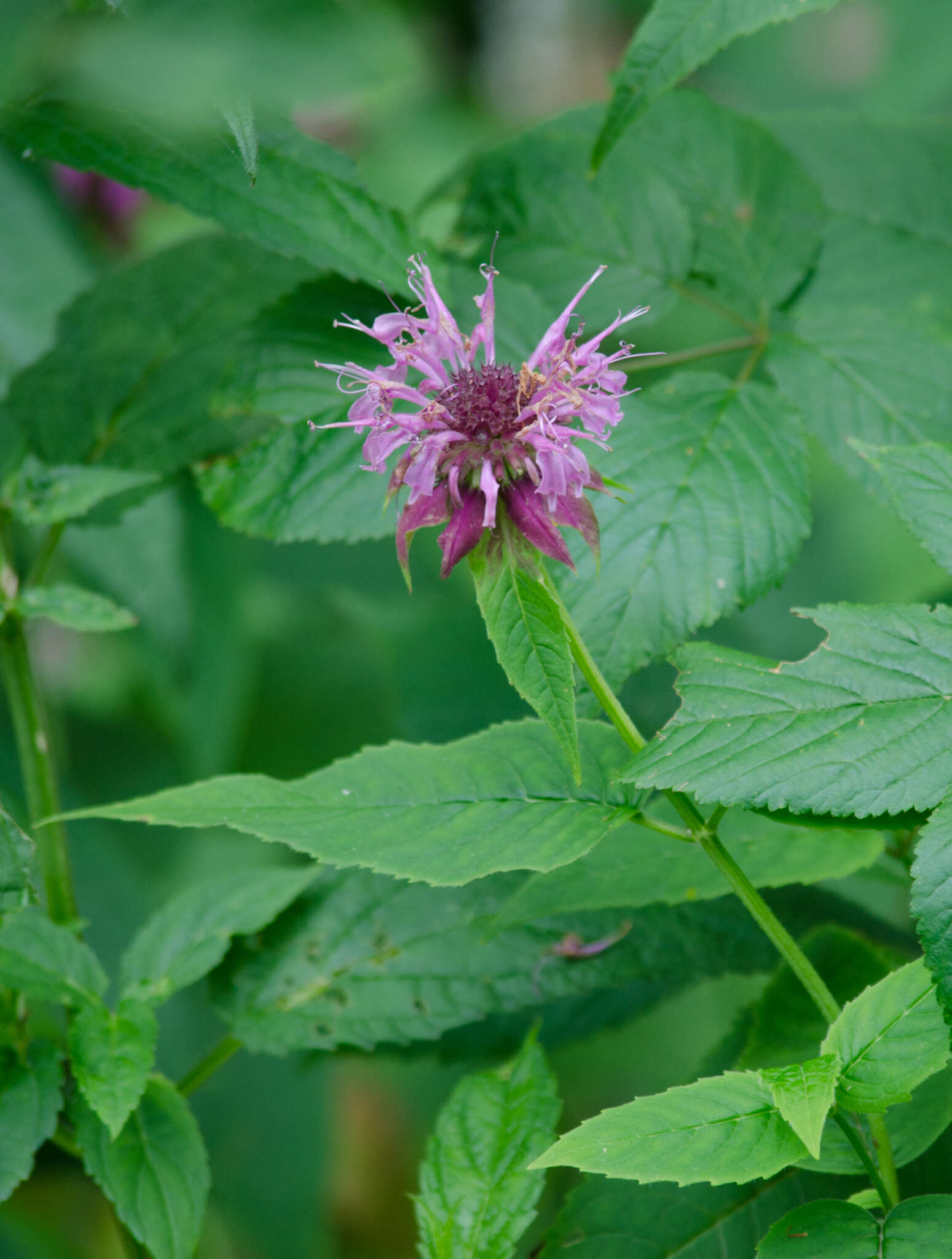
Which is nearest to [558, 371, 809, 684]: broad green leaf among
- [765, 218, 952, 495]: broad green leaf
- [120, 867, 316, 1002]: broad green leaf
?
[765, 218, 952, 495]: broad green leaf

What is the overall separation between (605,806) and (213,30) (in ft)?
1.51

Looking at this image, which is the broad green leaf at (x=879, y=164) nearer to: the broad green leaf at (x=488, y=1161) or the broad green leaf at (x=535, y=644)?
the broad green leaf at (x=535, y=644)

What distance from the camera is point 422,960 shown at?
77 cm

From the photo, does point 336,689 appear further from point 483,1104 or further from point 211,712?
point 483,1104

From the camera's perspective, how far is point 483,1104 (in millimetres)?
656

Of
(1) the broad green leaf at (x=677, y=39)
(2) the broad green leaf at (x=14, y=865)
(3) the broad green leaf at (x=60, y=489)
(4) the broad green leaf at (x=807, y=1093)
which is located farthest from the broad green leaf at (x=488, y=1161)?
(1) the broad green leaf at (x=677, y=39)

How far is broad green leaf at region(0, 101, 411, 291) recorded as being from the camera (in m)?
0.73

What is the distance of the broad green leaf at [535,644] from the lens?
50 centimetres

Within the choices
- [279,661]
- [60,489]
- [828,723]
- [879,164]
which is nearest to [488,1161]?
[828,723]

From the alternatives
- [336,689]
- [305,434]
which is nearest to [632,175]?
[305,434]

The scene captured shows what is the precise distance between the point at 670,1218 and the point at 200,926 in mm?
356

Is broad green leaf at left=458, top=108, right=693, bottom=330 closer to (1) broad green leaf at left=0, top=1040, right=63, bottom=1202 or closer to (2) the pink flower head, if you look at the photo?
(2) the pink flower head

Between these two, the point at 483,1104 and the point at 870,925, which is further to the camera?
the point at 870,925

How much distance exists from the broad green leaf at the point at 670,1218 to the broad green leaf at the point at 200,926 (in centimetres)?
27
